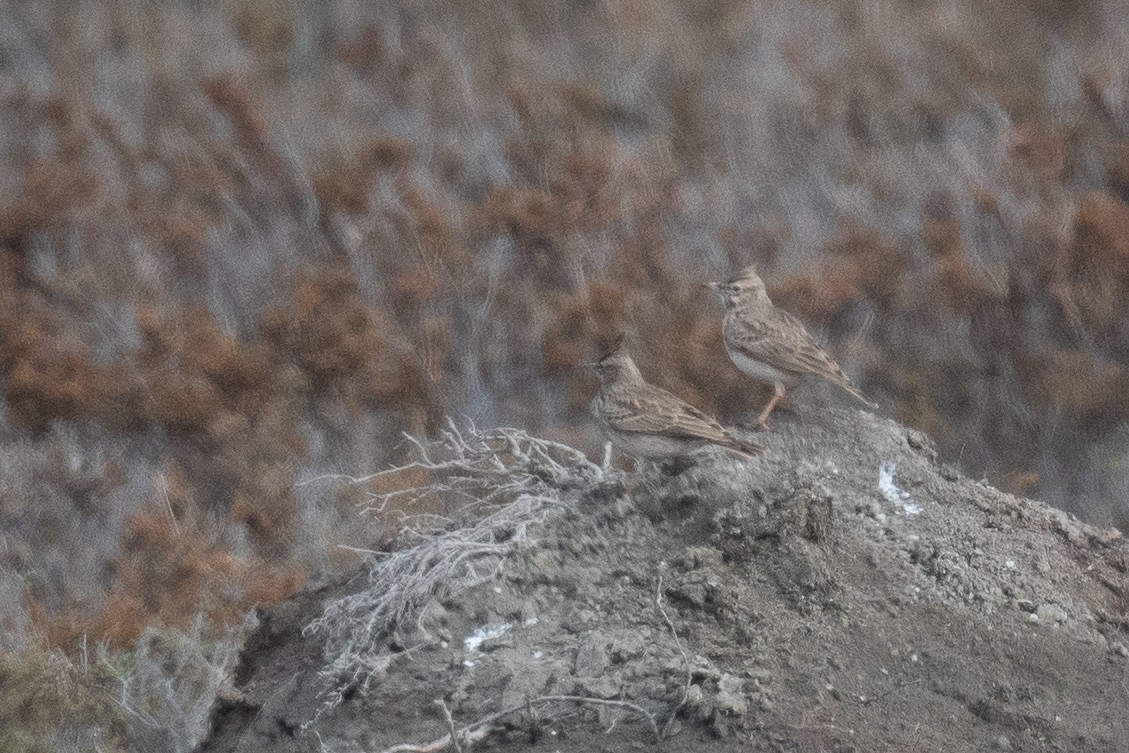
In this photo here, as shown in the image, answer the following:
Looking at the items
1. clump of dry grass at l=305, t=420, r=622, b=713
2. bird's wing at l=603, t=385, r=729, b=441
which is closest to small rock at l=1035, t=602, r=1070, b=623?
bird's wing at l=603, t=385, r=729, b=441

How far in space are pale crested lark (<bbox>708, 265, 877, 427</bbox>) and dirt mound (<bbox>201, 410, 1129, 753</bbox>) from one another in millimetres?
1902

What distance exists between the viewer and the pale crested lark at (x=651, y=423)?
622 centimetres

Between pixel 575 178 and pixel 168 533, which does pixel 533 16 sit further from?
pixel 168 533

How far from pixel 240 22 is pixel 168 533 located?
950 centimetres

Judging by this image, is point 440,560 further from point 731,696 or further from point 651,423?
point 651,423

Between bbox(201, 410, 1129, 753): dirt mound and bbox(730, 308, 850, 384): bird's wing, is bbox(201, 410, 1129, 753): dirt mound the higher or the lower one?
the higher one

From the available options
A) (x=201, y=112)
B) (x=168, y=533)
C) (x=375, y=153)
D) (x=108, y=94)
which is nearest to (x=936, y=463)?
(x=168, y=533)

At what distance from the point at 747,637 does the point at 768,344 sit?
313 centimetres

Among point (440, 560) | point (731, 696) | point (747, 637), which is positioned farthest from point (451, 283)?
point (731, 696)

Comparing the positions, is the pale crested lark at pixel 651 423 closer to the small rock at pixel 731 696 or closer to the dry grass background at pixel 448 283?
the small rock at pixel 731 696

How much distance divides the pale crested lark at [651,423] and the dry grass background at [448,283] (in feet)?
7.14

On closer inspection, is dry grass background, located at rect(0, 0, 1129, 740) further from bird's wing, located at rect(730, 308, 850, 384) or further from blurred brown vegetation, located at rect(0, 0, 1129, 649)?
bird's wing, located at rect(730, 308, 850, 384)

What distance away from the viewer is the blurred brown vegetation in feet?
30.9

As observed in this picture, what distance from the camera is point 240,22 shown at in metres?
17.1
